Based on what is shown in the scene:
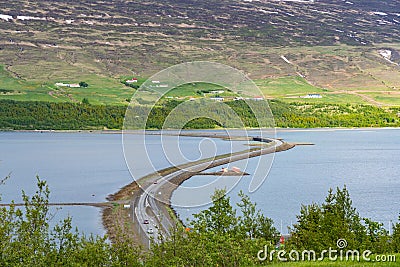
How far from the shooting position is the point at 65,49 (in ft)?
570

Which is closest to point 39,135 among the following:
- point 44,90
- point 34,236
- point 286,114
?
point 44,90

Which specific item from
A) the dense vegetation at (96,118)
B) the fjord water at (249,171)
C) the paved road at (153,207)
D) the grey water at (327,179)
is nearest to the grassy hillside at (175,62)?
the dense vegetation at (96,118)

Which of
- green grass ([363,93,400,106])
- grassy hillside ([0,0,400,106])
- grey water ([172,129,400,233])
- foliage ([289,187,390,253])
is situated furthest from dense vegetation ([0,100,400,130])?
foliage ([289,187,390,253])

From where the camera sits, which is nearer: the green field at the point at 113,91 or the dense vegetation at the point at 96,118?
the dense vegetation at the point at 96,118

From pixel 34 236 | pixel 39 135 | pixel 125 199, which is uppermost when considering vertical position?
pixel 34 236

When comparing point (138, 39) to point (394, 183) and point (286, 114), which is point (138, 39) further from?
point (394, 183)

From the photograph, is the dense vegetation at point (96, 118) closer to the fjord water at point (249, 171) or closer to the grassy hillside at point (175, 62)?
the grassy hillside at point (175, 62)

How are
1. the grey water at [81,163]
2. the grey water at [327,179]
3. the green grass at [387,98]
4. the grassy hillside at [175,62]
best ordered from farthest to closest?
the grassy hillside at [175,62] < the green grass at [387,98] < the grey water at [81,163] < the grey water at [327,179]

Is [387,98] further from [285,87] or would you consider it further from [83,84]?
[83,84]

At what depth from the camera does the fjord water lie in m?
35.5

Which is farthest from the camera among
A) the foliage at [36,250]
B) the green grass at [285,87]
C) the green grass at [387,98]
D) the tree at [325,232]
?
the green grass at [285,87]

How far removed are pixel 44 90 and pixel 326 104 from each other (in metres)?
50.9

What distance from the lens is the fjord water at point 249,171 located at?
35.5 meters

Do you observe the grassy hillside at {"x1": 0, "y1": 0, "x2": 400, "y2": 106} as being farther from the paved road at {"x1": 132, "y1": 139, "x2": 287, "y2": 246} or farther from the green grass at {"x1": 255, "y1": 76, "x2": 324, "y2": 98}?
the paved road at {"x1": 132, "y1": 139, "x2": 287, "y2": 246}
